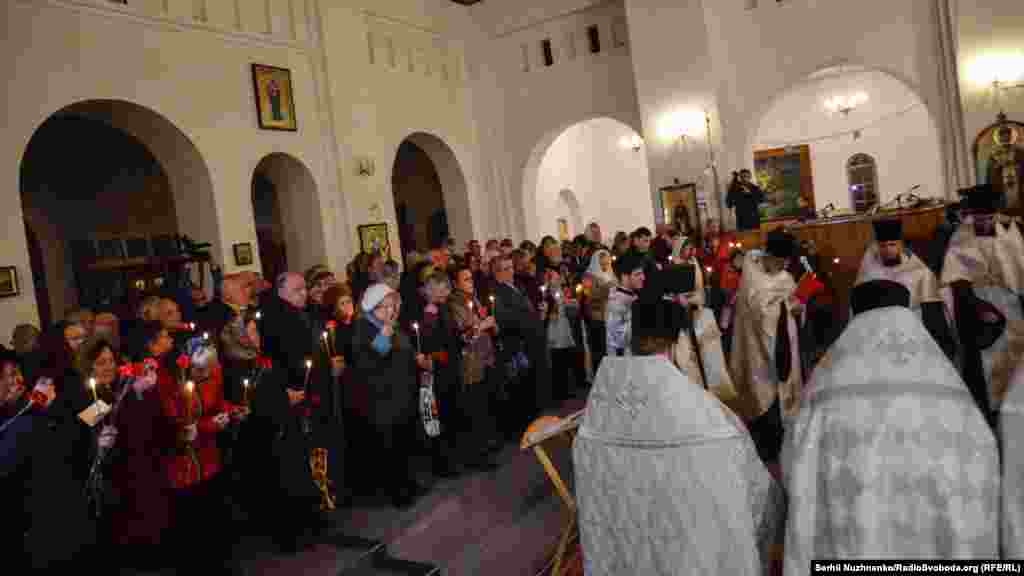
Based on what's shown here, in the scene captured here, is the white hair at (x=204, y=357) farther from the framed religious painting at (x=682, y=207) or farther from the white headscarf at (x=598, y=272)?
the framed religious painting at (x=682, y=207)

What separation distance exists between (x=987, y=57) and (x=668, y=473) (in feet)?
41.6

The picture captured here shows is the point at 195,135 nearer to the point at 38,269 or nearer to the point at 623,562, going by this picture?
the point at 38,269

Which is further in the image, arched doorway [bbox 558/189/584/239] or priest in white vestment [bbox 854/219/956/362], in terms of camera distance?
arched doorway [bbox 558/189/584/239]

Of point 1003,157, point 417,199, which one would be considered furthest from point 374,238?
point 1003,157

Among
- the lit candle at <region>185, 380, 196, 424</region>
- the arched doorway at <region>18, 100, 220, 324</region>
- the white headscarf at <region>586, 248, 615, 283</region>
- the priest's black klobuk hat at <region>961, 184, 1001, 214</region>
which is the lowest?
the lit candle at <region>185, 380, 196, 424</region>

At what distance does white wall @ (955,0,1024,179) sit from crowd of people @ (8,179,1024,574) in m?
7.71

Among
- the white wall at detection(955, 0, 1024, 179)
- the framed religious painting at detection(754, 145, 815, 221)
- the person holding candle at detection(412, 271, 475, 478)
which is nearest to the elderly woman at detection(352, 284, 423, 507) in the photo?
the person holding candle at detection(412, 271, 475, 478)

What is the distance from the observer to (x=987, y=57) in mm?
12266

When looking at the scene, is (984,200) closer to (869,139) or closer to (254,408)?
(254,408)

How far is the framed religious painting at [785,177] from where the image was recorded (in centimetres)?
2069

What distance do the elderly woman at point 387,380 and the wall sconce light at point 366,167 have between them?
836 cm

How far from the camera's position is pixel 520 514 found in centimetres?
505

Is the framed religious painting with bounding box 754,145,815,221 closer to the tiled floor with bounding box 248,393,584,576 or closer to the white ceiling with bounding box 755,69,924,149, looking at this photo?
the white ceiling with bounding box 755,69,924,149

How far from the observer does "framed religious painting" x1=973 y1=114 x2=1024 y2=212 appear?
12062 mm
